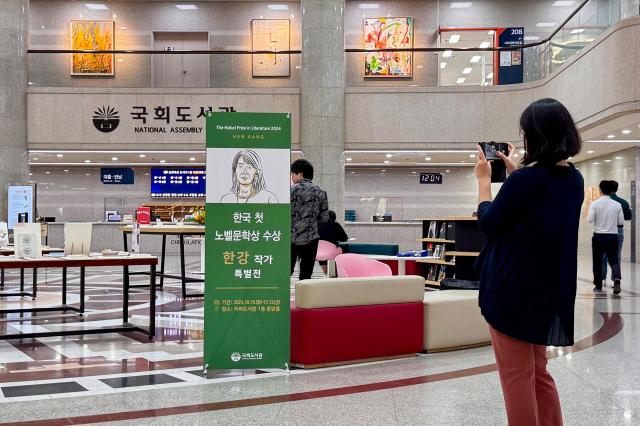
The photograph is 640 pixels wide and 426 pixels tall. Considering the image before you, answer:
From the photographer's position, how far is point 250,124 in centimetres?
480

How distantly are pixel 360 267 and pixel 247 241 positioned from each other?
8.63 ft

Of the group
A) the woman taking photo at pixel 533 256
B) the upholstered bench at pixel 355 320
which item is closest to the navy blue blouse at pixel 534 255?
the woman taking photo at pixel 533 256

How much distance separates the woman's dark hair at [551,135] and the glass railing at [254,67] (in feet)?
47.8

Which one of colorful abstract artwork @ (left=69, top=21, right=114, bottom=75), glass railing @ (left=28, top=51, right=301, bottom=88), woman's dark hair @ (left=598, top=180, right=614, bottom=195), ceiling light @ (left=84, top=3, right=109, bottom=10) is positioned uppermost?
ceiling light @ (left=84, top=3, right=109, bottom=10)

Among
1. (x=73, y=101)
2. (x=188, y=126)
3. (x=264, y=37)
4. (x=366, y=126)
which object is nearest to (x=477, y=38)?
(x=366, y=126)

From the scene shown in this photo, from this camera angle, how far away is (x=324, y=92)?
54.0ft

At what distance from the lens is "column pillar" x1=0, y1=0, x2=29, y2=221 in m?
16.5

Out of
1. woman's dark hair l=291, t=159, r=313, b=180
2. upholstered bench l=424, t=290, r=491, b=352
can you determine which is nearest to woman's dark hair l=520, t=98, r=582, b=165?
upholstered bench l=424, t=290, r=491, b=352

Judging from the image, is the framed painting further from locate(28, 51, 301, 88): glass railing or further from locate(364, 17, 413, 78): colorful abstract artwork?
locate(28, 51, 301, 88): glass railing

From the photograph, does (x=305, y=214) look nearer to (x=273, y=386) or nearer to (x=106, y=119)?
(x=273, y=386)

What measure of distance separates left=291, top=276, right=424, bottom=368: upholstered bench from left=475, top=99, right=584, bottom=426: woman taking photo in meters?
2.63

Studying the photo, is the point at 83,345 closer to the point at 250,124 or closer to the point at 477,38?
the point at 250,124

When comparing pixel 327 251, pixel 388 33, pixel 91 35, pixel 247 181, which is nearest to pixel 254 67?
pixel 388 33

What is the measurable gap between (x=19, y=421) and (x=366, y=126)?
14006 millimetres
